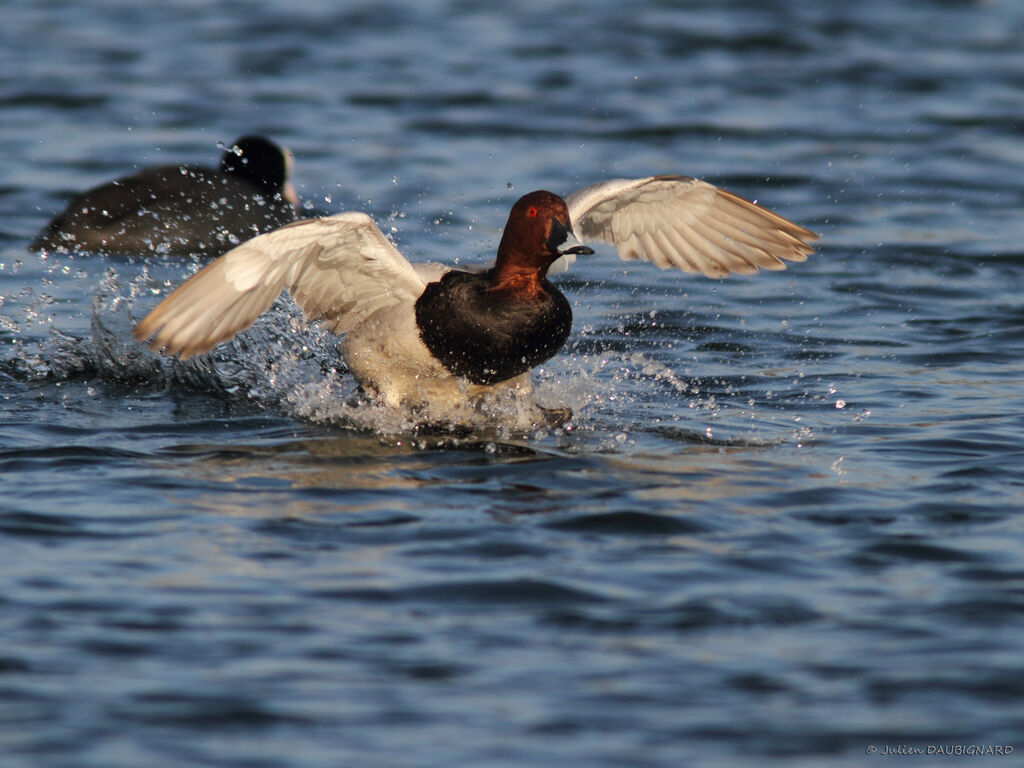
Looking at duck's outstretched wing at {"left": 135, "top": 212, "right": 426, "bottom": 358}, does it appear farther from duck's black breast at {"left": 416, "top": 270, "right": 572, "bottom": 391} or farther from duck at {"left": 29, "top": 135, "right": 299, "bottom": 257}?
duck at {"left": 29, "top": 135, "right": 299, "bottom": 257}

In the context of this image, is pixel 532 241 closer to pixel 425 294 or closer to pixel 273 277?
pixel 425 294

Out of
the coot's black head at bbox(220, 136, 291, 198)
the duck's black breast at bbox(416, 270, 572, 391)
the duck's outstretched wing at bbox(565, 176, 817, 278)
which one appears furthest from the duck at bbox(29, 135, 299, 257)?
the duck's black breast at bbox(416, 270, 572, 391)

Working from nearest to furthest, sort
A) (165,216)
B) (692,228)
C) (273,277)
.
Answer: (273,277) < (692,228) < (165,216)

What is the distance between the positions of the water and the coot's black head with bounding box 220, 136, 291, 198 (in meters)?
0.77

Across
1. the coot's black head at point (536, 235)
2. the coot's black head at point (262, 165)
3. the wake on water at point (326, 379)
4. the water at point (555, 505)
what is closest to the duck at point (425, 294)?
the coot's black head at point (536, 235)

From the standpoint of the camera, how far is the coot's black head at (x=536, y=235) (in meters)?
6.12

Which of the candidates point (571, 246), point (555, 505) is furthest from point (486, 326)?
point (555, 505)

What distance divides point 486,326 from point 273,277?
923mm

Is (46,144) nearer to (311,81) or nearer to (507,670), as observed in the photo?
(311,81)

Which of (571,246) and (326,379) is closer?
(571,246)

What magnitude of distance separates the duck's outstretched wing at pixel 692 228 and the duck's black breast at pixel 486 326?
72 centimetres

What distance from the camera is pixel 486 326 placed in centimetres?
614

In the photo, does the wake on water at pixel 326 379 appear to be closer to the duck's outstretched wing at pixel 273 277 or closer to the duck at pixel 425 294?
the duck at pixel 425 294

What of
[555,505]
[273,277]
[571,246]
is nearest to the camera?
[555,505]
